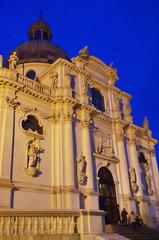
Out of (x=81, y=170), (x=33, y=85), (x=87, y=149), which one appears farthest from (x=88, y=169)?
(x=33, y=85)

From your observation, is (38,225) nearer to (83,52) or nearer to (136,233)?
(136,233)

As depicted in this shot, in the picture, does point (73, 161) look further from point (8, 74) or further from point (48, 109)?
point (8, 74)

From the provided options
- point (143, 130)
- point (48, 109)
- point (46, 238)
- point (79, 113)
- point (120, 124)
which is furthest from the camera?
point (143, 130)

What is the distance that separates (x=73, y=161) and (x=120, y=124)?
6807mm

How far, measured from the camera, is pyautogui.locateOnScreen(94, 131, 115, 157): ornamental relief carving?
60.2 ft

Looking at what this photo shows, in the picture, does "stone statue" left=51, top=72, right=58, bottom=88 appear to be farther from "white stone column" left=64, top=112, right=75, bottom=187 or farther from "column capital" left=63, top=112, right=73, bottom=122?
"white stone column" left=64, top=112, right=75, bottom=187

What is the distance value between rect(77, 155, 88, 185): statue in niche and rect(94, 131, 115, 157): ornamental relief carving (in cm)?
227

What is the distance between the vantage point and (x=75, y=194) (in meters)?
14.6

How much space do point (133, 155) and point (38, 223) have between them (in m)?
14.7

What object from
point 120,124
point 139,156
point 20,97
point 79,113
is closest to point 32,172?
point 20,97

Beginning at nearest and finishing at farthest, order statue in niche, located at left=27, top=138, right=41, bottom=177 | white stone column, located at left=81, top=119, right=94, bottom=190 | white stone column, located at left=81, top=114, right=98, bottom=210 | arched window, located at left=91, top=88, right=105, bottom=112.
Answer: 1. statue in niche, located at left=27, top=138, right=41, bottom=177
2. white stone column, located at left=81, top=114, right=98, bottom=210
3. white stone column, located at left=81, top=119, right=94, bottom=190
4. arched window, located at left=91, top=88, right=105, bottom=112

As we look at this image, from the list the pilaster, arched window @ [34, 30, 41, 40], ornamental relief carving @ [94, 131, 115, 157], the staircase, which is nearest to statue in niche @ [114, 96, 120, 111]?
the pilaster

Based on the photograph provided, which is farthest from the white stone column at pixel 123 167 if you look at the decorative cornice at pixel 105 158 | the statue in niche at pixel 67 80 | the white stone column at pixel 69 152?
the statue in niche at pixel 67 80

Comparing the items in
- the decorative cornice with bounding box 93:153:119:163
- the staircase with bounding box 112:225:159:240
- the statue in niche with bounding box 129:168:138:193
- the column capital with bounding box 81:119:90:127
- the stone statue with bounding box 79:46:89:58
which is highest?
the stone statue with bounding box 79:46:89:58
